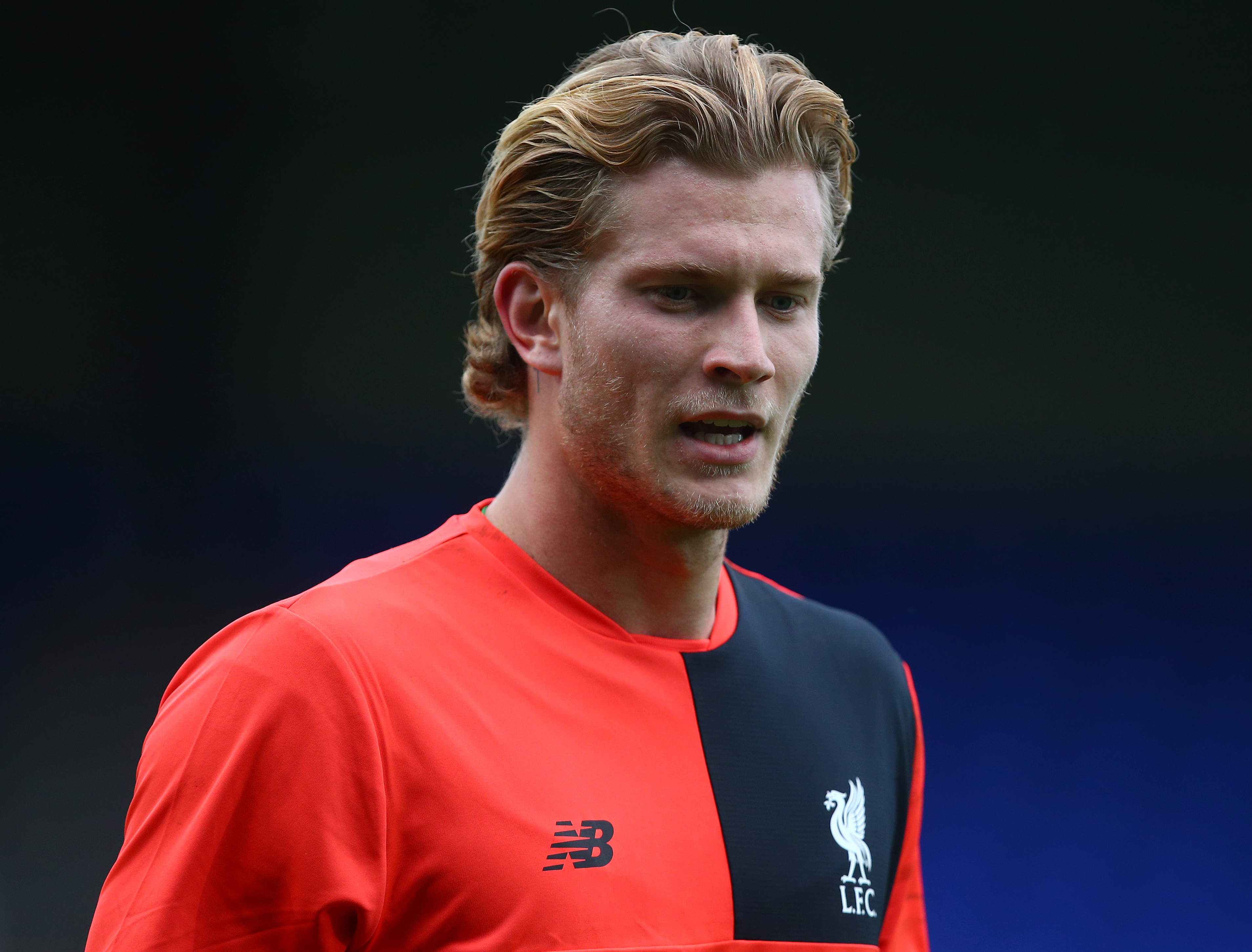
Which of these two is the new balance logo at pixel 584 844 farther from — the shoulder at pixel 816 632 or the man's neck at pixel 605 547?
the shoulder at pixel 816 632

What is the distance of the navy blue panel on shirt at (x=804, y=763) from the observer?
1.41m

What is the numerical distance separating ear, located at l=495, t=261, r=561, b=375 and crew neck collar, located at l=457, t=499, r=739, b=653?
0.76 feet

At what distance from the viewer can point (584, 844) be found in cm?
124

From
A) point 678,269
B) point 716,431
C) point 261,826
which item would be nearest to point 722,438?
point 716,431

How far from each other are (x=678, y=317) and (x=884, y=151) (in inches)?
86.7

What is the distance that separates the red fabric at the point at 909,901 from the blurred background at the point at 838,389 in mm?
1665

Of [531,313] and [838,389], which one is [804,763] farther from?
[838,389]

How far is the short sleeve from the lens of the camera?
3.74ft

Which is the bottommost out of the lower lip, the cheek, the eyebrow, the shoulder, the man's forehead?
the shoulder

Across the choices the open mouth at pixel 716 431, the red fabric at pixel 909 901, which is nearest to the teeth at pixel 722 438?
the open mouth at pixel 716 431

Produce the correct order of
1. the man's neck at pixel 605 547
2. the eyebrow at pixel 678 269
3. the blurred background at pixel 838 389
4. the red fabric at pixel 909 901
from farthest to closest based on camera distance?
the blurred background at pixel 838 389, the red fabric at pixel 909 901, the man's neck at pixel 605 547, the eyebrow at pixel 678 269

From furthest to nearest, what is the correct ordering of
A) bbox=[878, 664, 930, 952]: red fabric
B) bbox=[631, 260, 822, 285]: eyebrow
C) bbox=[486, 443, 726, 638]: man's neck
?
bbox=[878, 664, 930, 952]: red fabric, bbox=[486, 443, 726, 638]: man's neck, bbox=[631, 260, 822, 285]: eyebrow

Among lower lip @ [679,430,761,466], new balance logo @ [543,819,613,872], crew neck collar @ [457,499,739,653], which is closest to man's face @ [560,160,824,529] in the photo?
lower lip @ [679,430,761,466]

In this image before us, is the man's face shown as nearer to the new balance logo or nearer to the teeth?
the teeth
